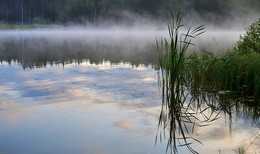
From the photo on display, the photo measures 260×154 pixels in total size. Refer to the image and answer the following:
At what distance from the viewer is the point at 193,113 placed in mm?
8398

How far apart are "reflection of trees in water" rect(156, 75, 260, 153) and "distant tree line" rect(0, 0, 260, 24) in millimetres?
77423

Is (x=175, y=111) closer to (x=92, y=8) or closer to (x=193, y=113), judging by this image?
(x=193, y=113)

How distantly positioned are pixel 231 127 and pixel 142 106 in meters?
2.79

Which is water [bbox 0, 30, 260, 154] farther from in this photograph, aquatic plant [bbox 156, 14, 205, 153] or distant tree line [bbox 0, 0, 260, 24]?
distant tree line [bbox 0, 0, 260, 24]

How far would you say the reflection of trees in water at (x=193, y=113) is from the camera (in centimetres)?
672

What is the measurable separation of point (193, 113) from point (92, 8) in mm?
83507

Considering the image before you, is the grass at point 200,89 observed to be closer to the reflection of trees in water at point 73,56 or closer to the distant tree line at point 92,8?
the reflection of trees in water at point 73,56

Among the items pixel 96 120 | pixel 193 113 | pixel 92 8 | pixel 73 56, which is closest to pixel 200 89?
pixel 193 113

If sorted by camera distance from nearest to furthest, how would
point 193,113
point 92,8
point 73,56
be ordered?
point 193,113 < point 73,56 < point 92,8

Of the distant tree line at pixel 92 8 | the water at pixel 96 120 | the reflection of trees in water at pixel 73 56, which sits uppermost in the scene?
the distant tree line at pixel 92 8

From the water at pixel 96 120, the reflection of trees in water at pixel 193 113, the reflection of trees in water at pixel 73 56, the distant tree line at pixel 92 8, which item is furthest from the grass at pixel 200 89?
the distant tree line at pixel 92 8

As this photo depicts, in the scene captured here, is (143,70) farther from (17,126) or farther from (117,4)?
(117,4)

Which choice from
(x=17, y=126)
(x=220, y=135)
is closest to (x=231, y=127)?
(x=220, y=135)

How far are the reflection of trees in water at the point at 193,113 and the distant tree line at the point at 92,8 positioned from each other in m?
77.4
